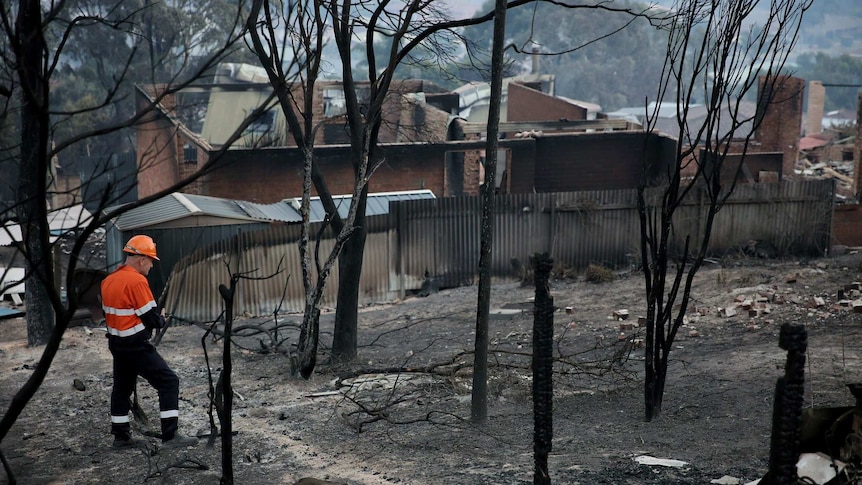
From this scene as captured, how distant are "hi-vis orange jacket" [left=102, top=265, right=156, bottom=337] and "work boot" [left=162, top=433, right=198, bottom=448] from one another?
962mm

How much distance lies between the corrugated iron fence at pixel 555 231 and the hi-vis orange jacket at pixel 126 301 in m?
8.52

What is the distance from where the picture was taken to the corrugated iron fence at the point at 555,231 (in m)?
16.2

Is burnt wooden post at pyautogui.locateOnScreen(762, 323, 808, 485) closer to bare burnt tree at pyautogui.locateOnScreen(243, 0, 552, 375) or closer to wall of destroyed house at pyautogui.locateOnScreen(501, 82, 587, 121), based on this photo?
bare burnt tree at pyautogui.locateOnScreen(243, 0, 552, 375)

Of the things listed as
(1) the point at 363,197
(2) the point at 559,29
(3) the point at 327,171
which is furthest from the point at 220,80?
(2) the point at 559,29

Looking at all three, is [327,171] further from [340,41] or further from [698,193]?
[340,41]

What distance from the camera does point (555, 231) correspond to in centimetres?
1698

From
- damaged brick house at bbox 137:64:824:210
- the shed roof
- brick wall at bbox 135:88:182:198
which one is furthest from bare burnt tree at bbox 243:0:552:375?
brick wall at bbox 135:88:182:198

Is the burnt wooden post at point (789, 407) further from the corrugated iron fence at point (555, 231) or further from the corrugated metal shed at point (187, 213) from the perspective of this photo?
the corrugated iron fence at point (555, 231)

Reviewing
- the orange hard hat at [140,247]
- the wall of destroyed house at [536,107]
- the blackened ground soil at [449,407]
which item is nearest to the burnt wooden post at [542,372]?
the blackened ground soil at [449,407]

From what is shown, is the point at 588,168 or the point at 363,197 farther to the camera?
the point at 588,168

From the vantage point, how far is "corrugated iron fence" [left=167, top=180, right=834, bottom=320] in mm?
16234

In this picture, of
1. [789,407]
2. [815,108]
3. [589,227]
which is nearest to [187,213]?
[589,227]

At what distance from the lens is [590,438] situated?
23.3ft

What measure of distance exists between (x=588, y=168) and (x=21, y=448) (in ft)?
66.5
